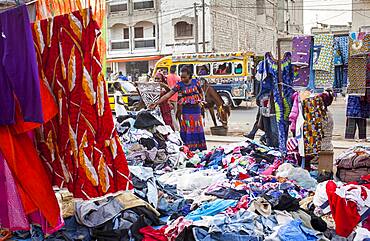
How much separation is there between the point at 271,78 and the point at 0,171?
4574 millimetres

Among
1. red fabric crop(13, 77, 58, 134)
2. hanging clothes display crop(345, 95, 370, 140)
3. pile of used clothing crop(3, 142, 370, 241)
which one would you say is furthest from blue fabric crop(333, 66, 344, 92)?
red fabric crop(13, 77, 58, 134)

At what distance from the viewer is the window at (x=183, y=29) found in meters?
27.6

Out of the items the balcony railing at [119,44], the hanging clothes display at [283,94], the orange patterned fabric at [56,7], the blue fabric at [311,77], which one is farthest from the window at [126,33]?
the orange patterned fabric at [56,7]

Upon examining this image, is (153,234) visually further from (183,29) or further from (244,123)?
(183,29)

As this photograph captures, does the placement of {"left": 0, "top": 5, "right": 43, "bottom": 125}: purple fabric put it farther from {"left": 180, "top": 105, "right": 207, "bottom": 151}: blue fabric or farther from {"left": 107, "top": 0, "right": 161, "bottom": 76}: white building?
{"left": 107, "top": 0, "right": 161, "bottom": 76}: white building

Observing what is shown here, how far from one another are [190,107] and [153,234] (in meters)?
3.80

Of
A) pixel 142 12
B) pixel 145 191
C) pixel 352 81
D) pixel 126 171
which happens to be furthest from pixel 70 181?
pixel 142 12

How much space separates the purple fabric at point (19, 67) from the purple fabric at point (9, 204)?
0.33 metres

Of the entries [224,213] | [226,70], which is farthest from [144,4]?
[224,213]

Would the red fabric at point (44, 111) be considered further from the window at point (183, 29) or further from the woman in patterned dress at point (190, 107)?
the window at point (183, 29)

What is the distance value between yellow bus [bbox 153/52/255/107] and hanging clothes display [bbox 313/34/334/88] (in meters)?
11.9

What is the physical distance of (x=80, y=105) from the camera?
2.94 m

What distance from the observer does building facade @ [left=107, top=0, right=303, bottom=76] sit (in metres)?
26.7

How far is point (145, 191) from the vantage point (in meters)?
4.84
